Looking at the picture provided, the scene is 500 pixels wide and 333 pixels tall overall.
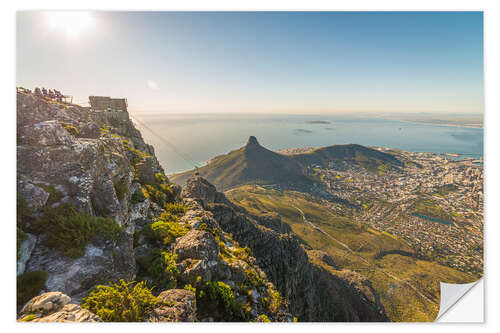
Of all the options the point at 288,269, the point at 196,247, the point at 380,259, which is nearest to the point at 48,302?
the point at 196,247

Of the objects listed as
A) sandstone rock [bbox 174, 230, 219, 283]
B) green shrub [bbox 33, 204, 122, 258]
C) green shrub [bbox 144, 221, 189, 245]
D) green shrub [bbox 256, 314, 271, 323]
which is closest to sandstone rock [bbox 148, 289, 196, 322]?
sandstone rock [bbox 174, 230, 219, 283]

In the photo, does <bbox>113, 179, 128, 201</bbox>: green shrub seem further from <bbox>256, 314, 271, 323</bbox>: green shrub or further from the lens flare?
the lens flare

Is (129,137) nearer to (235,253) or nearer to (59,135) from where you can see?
(59,135)

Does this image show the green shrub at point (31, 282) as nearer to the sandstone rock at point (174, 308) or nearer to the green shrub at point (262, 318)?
the sandstone rock at point (174, 308)

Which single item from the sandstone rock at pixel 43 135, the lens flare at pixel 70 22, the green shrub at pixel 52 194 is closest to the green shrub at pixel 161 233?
the green shrub at pixel 52 194

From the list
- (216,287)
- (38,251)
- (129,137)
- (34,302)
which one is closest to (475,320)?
(216,287)

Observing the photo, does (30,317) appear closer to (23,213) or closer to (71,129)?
(23,213)
